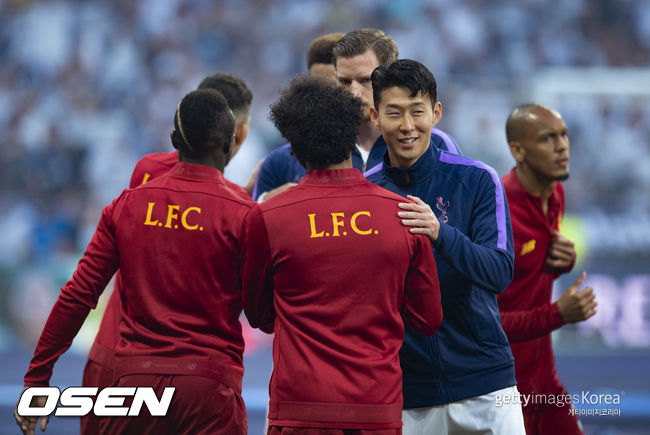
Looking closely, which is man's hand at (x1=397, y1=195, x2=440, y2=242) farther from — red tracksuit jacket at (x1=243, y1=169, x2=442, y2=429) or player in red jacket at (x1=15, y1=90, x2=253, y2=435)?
player in red jacket at (x1=15, y1=90, x2=253, y2=435)

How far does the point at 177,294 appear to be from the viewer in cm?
275

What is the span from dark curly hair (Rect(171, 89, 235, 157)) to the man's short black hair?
59 cm

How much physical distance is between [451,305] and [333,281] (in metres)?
0.67

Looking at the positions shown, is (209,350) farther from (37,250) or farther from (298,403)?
(37,250)

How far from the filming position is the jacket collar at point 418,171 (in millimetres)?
2891

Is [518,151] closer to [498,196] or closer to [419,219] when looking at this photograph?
[498,196]

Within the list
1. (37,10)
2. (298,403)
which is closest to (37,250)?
(37,10)

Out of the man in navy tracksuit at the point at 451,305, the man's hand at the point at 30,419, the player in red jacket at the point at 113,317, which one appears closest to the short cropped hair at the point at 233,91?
the player in red jacket at the point at 113,317

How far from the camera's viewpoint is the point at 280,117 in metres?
2.56

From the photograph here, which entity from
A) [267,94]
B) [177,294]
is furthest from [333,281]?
[267,94]

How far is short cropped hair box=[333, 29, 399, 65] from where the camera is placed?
3520 millimetres

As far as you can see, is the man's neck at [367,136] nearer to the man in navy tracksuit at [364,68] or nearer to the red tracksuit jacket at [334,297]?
the man in navy tracksuit at [364,68]

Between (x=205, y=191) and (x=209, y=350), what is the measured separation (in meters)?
0.56

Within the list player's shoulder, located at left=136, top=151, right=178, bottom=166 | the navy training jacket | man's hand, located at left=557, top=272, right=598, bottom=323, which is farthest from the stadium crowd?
man's hand, located at left=557, top=272, right=598, bottom=323
